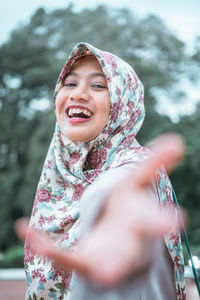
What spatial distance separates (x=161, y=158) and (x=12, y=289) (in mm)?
7810

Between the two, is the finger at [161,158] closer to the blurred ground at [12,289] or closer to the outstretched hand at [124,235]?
the outstretched hand at [124,235]

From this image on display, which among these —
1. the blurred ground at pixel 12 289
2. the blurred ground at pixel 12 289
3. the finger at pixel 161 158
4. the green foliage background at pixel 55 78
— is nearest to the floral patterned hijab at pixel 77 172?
the finger at pixel 161 158

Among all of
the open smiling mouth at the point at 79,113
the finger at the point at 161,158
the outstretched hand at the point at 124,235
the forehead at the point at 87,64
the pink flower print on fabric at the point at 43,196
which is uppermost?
the forehead at the point at 87,64

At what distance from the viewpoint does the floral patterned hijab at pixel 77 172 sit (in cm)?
123

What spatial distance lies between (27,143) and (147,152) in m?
13.3

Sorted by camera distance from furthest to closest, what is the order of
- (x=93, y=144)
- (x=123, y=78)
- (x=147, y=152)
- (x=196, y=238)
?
(x=196, y=238) → (x=123, y=78) → (x=93, y=144) → (x=147, y=152)

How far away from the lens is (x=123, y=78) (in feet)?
5.02

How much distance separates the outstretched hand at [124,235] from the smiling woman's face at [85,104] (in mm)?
795

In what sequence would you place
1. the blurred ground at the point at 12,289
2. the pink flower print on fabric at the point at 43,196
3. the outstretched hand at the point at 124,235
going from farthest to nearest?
the blurred ground at the point at 12,289
the pink flower print on fabric at the point at 43,196
the outstretched hand at the point at 124,235

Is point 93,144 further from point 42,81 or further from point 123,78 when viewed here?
point 42,81

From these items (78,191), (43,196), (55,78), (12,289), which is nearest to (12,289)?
(12,289)

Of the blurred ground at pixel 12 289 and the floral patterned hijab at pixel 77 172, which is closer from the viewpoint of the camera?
the floral patterned hijab at pixel 77 172

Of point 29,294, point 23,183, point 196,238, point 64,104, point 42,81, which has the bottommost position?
point 196,238

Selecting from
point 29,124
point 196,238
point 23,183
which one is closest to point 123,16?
point 29,124
